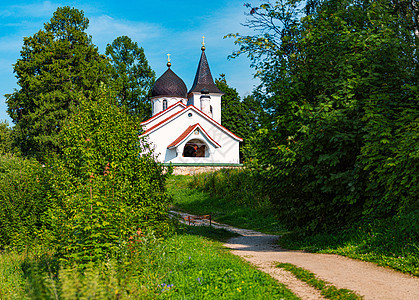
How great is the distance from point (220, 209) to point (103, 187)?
1702cm

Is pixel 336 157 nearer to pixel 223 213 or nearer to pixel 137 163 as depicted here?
pixel 137 163

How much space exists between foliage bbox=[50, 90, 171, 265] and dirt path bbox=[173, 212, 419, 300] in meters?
3.03

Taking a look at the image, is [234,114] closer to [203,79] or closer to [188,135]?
[203,79]

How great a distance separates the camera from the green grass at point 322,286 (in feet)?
20.9

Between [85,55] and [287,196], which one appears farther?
[85,55]

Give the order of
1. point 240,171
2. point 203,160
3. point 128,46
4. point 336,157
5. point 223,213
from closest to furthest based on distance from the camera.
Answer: point 336,157, point 223,213, point 240,171, point 203,160, point 128,46

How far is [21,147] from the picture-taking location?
123ft

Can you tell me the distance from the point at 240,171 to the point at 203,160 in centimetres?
1550

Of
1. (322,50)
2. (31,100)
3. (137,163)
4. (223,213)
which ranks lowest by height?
(223,213)

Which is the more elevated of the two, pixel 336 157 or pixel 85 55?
pixel 85 55

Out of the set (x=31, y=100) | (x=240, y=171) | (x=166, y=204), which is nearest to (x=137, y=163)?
(x=166, y=204)

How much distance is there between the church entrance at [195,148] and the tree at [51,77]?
12.1 m

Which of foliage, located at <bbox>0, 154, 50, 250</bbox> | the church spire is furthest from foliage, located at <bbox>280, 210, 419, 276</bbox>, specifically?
the church spire

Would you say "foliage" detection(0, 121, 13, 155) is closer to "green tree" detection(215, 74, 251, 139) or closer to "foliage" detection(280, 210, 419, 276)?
"green tree" detection(215, 74, 251, 139)
